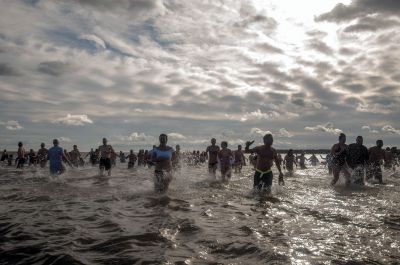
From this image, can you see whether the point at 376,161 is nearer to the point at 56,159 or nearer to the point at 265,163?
the point at 265,163

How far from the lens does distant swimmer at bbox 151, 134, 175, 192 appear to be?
10241 mm

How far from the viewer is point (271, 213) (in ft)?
23.2

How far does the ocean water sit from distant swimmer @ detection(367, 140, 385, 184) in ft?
18.7

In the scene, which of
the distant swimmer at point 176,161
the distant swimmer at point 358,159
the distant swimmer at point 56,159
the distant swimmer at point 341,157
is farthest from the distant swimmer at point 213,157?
the distant swimmer at point 56,159

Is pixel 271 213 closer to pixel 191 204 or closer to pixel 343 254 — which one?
pixel 191 204

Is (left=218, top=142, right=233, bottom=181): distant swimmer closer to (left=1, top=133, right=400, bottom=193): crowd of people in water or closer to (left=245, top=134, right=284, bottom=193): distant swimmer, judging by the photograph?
(left=1, top=133, right=400, bottom=193): crowd of people in water

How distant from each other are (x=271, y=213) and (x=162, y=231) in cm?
254

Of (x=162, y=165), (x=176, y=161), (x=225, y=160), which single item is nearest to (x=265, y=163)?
(x=162, y=165)

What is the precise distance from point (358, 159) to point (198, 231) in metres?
9.01

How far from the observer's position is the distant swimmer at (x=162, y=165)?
10241mm

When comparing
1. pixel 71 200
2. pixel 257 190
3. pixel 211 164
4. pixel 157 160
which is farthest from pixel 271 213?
pixel 211 164

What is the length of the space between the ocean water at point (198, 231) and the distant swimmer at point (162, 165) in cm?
130

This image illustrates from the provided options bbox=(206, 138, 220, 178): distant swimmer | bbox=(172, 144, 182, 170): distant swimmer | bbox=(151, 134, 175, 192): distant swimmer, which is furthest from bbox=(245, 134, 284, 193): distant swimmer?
bbox=(206, 138, 220, 178): distant swimmer

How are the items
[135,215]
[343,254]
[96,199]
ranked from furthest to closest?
[96,199], [135,215], [343,254]
